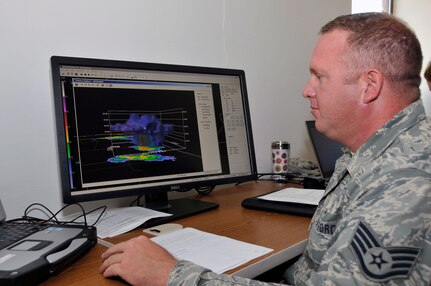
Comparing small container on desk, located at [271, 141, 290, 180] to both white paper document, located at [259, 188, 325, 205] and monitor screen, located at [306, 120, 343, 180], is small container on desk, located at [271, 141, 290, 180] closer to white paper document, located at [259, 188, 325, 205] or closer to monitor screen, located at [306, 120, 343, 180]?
monitor screen, located at [306, 120, 343, 180]

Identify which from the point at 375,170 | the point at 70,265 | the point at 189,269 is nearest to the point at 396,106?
the point at 375,170

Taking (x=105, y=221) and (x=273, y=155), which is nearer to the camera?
(x=105, y=221)

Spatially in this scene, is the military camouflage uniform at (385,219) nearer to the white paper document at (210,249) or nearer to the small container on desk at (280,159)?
the white paper document at (210,249)

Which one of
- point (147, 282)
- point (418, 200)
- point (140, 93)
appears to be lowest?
point (147, 282)

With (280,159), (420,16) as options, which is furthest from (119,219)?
(420,16)

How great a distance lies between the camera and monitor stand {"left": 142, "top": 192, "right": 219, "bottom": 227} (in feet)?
3.62

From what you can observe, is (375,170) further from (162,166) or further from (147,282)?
(162,166)

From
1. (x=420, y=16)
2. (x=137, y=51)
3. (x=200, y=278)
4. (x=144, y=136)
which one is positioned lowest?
(x=200, y=278)

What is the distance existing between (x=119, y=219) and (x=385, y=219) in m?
0.72

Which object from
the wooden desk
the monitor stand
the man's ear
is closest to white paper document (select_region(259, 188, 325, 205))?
the wooden desk

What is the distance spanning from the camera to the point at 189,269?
26.8 inches

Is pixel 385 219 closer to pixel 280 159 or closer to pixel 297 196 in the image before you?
pixel 297 196

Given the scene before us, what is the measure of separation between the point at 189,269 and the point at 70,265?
0.26m

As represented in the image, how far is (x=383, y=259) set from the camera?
0.56m
